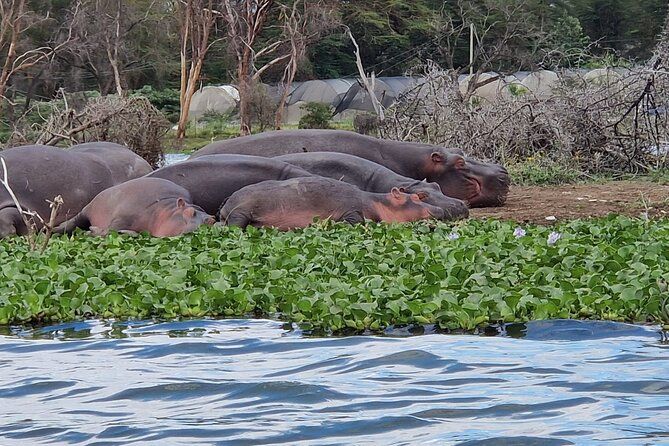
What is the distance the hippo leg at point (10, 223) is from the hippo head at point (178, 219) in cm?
136

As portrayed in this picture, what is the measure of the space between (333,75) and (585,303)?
144 ft

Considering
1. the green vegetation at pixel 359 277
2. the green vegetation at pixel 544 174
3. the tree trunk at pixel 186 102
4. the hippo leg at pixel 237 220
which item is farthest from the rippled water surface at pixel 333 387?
the tree trunk at pixel 186 102

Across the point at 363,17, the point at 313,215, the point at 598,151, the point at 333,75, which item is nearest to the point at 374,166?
the point at 313,215

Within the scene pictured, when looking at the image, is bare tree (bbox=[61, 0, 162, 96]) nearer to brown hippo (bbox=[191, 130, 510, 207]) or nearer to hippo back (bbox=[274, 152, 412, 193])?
brown hippo (bbox=[191, 130, 510, 207])

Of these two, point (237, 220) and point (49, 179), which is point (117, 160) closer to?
point (49, 179)

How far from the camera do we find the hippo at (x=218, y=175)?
9938 millimetres

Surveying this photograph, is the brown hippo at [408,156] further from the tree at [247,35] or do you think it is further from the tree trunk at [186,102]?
the tree trunk at [186,102]

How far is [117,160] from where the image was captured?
11672 mm

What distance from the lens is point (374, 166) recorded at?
10766mm

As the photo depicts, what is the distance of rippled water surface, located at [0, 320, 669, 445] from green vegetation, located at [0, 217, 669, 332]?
0.81 ft

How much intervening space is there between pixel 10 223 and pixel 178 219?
5.24ft

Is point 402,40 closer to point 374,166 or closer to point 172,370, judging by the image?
point 374,166

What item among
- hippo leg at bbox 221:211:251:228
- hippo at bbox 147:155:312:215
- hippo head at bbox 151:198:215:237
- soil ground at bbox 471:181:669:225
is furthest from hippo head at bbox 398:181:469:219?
hippo head at bbox 151:198:215:237

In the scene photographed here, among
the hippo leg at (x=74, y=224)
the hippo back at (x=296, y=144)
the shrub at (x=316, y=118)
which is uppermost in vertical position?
the hippo back at (x=296, y=144)
